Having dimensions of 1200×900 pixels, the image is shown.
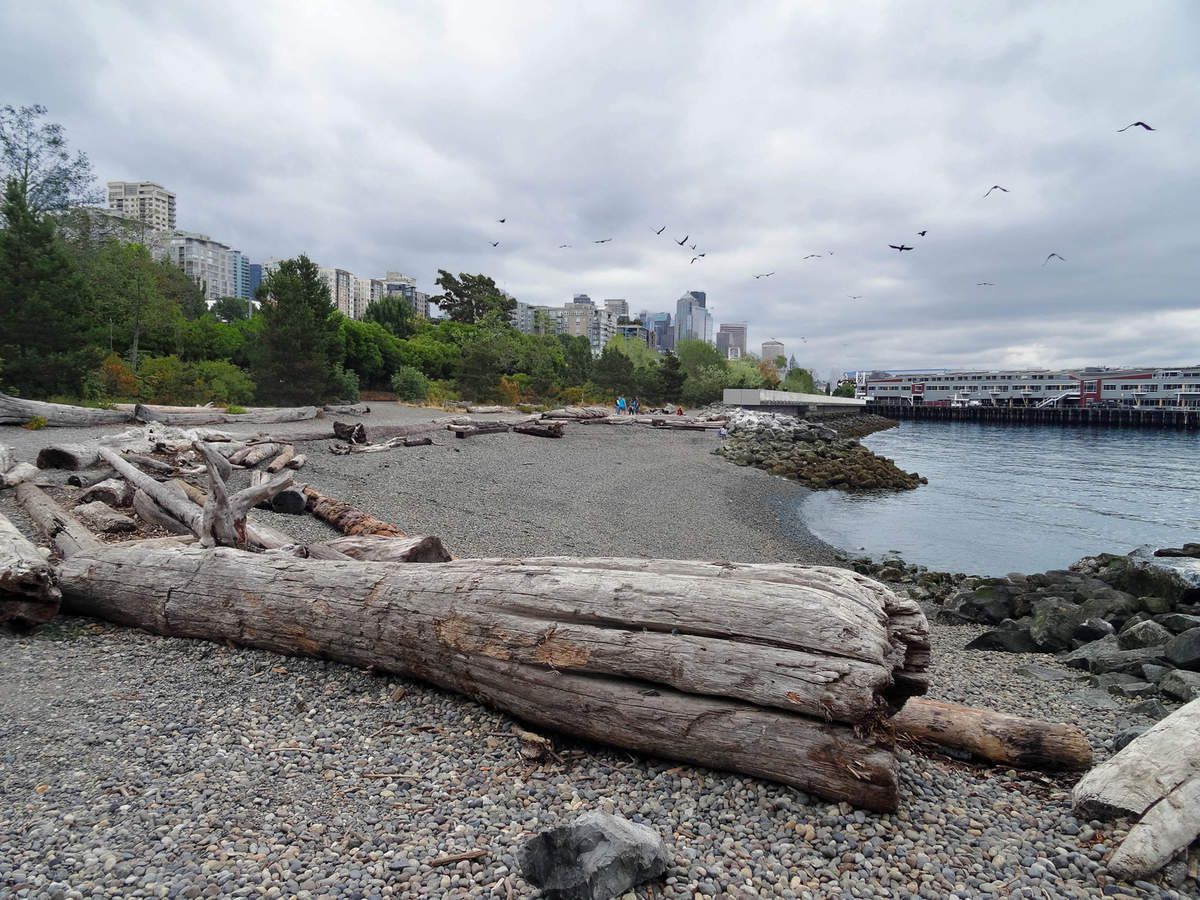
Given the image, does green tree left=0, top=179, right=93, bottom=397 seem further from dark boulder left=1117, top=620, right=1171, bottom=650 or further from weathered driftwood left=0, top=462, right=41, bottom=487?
dark boulder left=1117, top=620, right=1171, bottom=650

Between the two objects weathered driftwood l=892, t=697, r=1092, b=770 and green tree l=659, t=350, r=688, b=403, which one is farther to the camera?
green tree l=659, t=350, r=688, b=403

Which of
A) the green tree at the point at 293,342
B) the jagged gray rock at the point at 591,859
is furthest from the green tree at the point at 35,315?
the jagged gray rock at the point at 591,859

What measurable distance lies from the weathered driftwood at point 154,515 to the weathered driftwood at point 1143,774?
832cm

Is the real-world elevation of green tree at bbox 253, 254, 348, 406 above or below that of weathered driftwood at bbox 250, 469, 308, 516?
above

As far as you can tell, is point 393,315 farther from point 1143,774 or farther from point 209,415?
point 1143,774

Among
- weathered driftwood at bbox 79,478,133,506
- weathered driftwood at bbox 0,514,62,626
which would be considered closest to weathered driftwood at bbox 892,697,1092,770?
weathered driftwood at bbox 0,514,62,626

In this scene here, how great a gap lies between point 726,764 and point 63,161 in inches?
1678

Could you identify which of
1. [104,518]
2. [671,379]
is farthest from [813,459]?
[671,379]

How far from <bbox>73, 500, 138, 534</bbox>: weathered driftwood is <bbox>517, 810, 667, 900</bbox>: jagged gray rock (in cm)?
740

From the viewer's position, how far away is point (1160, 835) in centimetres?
266

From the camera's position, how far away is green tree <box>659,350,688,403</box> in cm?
6094

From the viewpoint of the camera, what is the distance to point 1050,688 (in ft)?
19.0

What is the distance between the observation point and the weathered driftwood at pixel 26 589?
5.04 metres

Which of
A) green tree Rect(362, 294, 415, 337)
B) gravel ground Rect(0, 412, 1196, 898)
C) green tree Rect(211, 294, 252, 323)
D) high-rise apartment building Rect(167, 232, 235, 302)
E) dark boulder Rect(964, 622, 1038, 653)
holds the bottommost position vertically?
dark boulder Rect(964, 622, 1038, 653)
